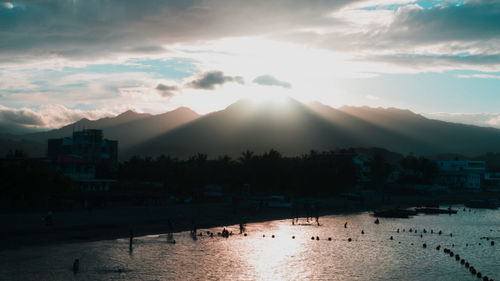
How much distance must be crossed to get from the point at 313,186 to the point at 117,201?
6591cm

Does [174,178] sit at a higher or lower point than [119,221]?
higher

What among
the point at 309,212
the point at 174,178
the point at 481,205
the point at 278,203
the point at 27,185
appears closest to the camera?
the point at 27,185

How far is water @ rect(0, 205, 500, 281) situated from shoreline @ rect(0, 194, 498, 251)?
3288mm

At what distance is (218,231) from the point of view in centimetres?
7288

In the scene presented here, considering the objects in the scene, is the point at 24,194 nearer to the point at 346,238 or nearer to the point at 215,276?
the point at 215,276

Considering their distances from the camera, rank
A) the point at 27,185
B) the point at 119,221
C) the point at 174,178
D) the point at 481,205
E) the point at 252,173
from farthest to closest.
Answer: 1. the point at 481,205
2. the point at 252,173
3. the point at 174,178
4. the point at 27,185
5. the point at 119,221

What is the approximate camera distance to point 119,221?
71.9 m

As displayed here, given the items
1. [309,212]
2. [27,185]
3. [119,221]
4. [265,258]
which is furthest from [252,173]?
[265,258]

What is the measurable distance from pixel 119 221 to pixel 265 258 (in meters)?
29.0

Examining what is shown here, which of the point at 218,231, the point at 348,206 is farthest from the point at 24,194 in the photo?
the point at 348,206

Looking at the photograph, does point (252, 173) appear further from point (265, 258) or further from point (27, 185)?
point (265, 258)

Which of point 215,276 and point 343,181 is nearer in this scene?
point 215,276

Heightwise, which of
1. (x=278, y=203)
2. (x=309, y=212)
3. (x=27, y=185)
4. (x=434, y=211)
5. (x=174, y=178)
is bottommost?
(x=434, y=211)

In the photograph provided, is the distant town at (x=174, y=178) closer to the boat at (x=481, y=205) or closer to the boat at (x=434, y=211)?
the boat at (x=434, y=211)
